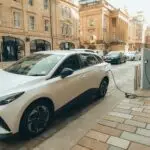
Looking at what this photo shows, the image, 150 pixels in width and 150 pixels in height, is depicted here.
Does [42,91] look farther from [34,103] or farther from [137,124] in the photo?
[137,124]

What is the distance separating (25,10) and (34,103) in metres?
23.8

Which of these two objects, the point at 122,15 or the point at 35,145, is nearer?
the point at 35,145

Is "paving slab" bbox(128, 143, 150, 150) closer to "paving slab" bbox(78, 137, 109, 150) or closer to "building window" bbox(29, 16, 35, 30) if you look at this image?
"paving slab" bbox(78, 137, 109, 150)

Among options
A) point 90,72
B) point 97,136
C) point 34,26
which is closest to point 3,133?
point 97,136

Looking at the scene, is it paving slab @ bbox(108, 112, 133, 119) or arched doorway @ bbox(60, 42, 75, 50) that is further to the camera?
arched doorway @ bbox(60, 42, 75, 50)

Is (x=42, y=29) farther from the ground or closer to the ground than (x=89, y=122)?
farther from the ground

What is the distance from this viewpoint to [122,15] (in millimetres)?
52094

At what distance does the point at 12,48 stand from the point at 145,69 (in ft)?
66.2

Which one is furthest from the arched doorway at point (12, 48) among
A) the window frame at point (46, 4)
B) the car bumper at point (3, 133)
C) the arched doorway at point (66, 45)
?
the car bumper at point (3, 133)

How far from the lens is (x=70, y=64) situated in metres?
4.64

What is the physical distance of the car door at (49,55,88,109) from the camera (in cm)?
397

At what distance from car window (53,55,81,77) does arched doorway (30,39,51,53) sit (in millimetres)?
22333

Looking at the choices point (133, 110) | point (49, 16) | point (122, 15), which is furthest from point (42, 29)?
point (122, 15)

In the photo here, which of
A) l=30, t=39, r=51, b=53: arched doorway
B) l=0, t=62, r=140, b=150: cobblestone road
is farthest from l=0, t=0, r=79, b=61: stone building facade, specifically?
l=0, t=62, r=140, b=150: cobblestone road
